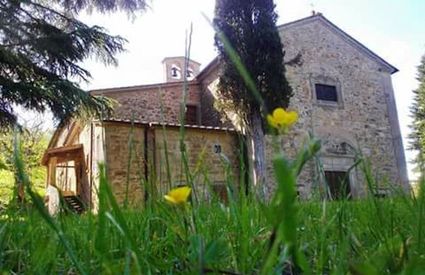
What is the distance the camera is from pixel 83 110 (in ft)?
28.6

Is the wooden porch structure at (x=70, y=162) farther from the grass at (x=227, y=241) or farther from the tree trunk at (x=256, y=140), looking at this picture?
the grass at (x=227, y=241)

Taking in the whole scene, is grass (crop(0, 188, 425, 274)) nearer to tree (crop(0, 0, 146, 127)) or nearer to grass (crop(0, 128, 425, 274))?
grass (crop(0, 128, 425, 274))

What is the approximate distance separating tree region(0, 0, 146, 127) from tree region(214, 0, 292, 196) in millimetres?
3741

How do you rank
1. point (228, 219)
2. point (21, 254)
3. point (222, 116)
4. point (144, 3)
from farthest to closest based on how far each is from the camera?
point (222, 116), point (144, 3), point (228, 219), point (21, 254)

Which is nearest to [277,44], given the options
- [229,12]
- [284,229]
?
[229,12]

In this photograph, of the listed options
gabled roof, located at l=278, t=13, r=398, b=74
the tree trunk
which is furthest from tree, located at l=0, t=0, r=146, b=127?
gabled roof, located at l=278, t=13, r=398, b=74

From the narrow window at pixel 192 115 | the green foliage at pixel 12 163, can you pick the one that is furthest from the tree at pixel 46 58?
the narrow window at pixel 192 115

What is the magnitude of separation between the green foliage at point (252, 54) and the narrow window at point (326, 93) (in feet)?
10.7

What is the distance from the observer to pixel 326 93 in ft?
48.6

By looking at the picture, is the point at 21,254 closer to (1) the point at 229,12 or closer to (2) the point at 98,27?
(2) the point at 98,27

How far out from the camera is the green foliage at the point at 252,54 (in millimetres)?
11539

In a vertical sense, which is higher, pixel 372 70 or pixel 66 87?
pixel 372 70

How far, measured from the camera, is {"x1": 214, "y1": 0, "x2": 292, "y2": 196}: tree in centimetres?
1155

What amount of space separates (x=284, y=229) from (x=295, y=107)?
1390cm
